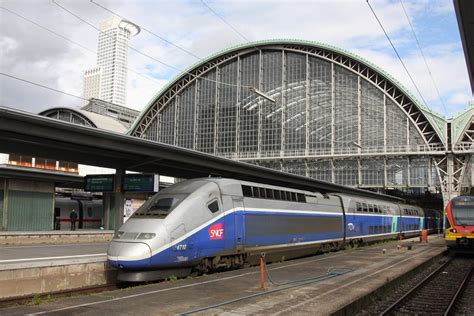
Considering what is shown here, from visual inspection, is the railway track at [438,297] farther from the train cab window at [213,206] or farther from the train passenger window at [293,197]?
the train passenger window at [293,197]

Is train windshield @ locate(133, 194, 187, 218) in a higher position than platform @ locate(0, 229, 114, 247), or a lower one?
higher

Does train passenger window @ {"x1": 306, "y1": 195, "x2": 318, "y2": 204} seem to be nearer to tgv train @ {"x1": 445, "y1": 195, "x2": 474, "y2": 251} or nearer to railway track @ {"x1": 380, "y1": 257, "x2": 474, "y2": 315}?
railway track @ {"x1": 380, "y1": 257, "x2": 474, "y2": 315}

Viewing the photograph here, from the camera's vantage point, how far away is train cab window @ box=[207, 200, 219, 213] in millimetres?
15523

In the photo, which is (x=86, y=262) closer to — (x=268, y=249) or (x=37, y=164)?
(x=268, y=249)

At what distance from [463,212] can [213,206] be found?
18.2 metres

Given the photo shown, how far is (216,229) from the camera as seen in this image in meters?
15.5

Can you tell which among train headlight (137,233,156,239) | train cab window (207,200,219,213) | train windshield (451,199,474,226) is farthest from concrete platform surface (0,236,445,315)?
train windshield (451,199,474,226)

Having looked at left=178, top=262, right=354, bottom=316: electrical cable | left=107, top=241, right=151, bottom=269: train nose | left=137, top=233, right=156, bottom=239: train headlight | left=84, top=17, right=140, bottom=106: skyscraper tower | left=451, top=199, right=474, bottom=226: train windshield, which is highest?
left=84, top=17, right=140, bottom=106: skyscraper tower

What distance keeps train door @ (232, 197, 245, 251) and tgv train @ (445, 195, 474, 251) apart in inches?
622

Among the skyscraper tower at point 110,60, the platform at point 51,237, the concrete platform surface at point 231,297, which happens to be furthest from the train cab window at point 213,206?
the platform at point 51,237

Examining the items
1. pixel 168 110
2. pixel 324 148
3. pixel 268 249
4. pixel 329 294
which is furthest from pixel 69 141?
pixel 168 110

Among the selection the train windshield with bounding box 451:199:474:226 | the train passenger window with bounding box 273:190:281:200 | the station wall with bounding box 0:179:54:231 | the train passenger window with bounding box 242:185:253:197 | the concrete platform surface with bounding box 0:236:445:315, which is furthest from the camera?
the station wall with bounding box 0:179:54:231

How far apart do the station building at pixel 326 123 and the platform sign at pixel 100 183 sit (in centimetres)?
4339

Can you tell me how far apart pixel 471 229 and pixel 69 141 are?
22.5 meters
